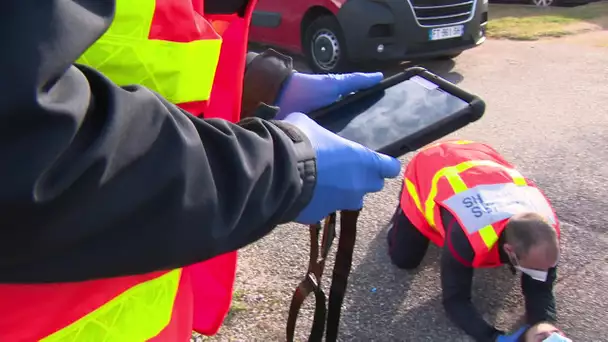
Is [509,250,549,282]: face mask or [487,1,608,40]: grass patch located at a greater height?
[509,250,549,282]: face mask

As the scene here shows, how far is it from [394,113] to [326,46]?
448 cm

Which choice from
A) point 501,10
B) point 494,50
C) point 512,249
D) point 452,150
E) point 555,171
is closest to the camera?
point 512,249

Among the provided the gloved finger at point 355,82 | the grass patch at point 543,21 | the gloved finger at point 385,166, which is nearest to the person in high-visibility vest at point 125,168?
the gloved finger at point 385,166

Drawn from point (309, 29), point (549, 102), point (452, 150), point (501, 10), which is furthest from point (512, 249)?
point (501, 10)

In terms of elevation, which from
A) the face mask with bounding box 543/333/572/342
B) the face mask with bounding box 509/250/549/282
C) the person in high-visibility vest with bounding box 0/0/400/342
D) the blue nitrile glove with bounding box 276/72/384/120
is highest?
the person in high-visibility vest with bounding box 0/0/400/342

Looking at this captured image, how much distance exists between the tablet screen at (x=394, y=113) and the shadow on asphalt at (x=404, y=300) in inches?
38.9

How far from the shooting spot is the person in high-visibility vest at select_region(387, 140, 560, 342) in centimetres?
242

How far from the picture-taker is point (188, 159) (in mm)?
871

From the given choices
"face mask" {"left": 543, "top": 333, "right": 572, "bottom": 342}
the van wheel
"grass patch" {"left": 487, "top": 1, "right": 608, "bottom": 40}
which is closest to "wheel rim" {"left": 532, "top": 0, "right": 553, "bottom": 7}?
"grass patch" {"left": 487, "top": 1, "right": 608, "bottom": 40}

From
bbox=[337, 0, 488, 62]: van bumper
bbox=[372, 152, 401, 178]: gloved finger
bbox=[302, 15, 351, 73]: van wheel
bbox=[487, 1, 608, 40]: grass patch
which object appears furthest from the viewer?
bbox=[487, 1, 608, 40]: grass patch

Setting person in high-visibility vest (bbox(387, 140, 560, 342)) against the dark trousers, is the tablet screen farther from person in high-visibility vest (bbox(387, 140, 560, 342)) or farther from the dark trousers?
the dark trousers

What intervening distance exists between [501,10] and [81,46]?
933cm

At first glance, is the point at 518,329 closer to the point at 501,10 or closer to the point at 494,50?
the point at 494,50

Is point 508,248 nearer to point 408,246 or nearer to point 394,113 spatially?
point 408,246
